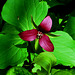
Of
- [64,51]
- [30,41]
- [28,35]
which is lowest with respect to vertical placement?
[64,51]

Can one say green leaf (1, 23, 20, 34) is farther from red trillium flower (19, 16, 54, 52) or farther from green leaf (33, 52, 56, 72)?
green leaf (33, 52, 56, 72)

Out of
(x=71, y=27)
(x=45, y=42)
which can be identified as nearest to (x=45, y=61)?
(x=45, y=42)

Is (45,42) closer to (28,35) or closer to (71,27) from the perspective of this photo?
(28,35)

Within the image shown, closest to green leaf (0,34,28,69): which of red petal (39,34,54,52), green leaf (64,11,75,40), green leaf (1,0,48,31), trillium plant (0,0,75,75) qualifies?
trillium plant (0,0,75,75)

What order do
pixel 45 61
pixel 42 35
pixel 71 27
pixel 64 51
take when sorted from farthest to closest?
pixel 71 27 < pixel 64 51 < pixel 42 35 < pixel 45 61

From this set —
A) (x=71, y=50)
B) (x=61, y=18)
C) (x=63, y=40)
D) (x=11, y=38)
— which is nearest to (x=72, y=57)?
(x=71, y=50)

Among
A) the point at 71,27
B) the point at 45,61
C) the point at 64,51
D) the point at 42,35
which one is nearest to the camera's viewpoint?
the point at 45,61
